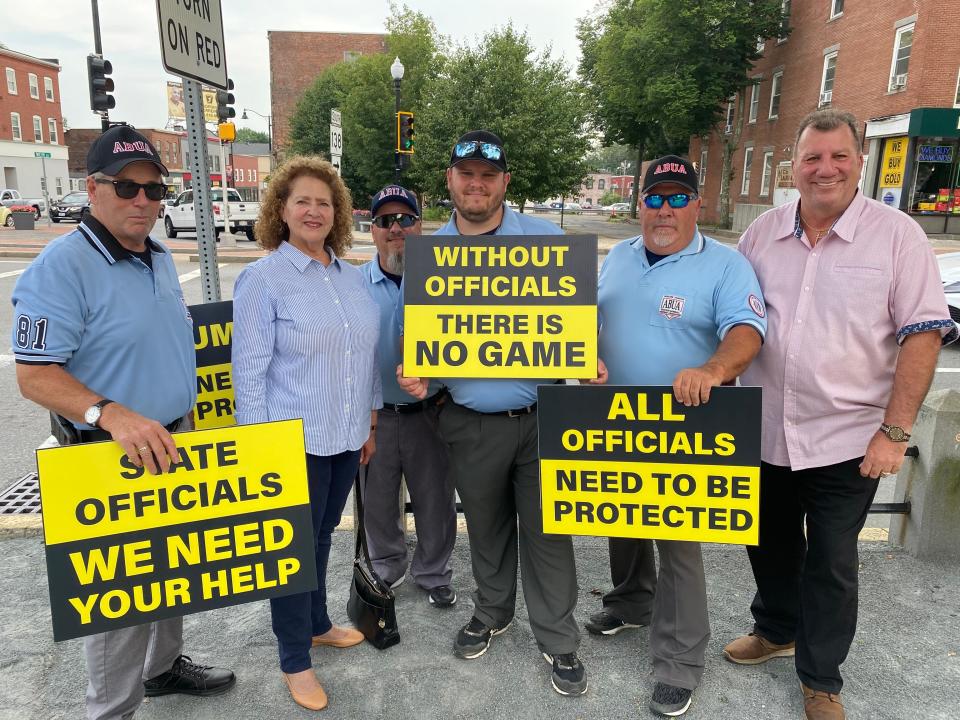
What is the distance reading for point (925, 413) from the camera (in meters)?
3.63

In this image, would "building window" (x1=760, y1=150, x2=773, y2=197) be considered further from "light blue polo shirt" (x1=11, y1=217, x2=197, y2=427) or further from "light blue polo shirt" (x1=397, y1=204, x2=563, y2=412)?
"light blue polo shirt" (x1=11, y1=217, x2=197, y2=427)

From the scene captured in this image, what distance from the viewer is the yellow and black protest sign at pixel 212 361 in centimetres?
343

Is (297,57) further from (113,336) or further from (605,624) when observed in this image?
(605,624)

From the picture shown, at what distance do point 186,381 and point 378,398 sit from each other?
0.81 m

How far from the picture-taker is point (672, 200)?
106 inches

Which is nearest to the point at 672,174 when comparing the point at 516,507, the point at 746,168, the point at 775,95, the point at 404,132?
the point at 516,507

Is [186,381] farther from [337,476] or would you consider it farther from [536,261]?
[536,261]

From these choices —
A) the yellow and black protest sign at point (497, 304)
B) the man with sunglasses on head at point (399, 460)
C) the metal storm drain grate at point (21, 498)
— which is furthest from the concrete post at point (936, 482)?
the metal storm drain grate at point (21, 498)

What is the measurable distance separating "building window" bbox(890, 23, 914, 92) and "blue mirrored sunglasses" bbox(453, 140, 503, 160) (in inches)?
974

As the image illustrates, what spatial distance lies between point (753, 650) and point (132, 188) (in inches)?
123

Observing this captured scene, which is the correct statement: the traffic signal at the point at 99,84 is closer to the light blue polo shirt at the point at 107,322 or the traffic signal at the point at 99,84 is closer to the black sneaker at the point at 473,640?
the light blue polo shirt at the point at 107,322

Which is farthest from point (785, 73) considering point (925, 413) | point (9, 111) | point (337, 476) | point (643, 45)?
point (9, 111)

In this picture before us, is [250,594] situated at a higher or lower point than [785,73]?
lower

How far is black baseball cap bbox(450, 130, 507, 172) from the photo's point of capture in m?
2.86
